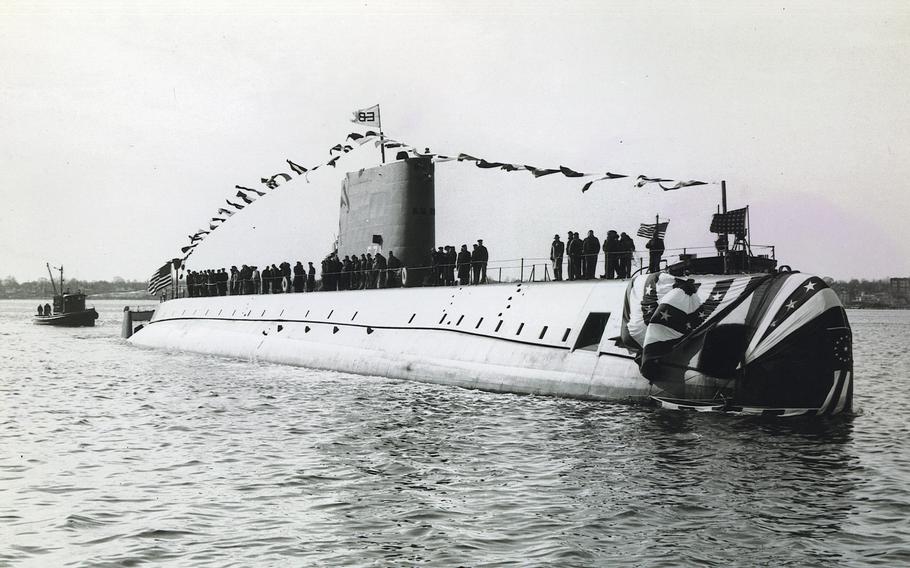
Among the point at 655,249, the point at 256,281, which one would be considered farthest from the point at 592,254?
the point at 256,281

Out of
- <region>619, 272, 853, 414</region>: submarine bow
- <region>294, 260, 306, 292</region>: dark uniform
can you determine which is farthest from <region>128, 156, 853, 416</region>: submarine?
<region>294, 260, 306, 292</region>: dark uniform

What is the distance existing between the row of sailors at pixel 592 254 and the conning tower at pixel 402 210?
5.29m

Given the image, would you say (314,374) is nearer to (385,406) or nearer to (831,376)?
(385,406)

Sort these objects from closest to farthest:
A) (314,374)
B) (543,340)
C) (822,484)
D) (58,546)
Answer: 1. (58,546)
2. (822,484)
3. (543,340)
4. (314,374)

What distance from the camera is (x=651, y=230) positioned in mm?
16625

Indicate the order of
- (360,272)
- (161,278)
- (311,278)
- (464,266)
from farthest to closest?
1. (161,278)
2. (311,278)
3. (360,272)
4. (464,266)

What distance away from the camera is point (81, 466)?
10500 mm

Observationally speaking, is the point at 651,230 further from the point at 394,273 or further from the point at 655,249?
the point at 394,273

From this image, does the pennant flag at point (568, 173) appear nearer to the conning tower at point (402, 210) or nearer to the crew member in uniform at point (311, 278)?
the conning tower at point (402, 210)

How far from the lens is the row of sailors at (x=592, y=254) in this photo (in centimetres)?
1769

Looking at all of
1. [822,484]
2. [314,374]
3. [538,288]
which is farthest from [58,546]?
[314,374]

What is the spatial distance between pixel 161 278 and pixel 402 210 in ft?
58.6

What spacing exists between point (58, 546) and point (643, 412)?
944cm

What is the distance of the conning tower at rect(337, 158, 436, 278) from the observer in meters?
23.7
